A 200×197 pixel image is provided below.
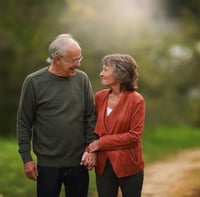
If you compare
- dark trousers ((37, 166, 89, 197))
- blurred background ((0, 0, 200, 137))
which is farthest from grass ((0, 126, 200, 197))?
dark trousers ((37, 166, 89, 197))

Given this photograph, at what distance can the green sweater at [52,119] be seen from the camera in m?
4.45

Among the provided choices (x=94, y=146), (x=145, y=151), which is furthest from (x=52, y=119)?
(x=145, y=151)

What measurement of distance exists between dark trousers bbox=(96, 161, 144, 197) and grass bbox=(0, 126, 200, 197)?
269cm

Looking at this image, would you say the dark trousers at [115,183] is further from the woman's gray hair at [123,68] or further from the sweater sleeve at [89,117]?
the woman's gray hair at [123,68]

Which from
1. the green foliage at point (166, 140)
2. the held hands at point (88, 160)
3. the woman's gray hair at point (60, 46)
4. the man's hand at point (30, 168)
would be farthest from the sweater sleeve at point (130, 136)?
the green foliage at point (166, 140)

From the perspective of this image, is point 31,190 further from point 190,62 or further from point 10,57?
point 190,62

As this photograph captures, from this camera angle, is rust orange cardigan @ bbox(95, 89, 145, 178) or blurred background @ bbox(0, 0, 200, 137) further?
blurred background @ bbox(0, 0, 200, 137)

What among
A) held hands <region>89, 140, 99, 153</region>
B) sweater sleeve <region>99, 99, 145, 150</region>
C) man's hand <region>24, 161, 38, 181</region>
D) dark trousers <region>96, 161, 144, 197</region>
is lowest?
dark trousers <region>96, 161, 144, 197</region>

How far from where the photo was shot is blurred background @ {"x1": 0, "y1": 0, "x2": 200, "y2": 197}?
15.1 m

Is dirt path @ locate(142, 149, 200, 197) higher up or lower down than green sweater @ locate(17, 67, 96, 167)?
lower down

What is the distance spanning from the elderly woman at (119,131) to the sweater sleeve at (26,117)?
44 cm

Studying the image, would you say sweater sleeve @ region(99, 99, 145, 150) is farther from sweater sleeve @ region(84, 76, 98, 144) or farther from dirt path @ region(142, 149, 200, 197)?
dirt path @ region(142, 149, 200, 197)

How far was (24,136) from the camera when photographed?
14.6ft

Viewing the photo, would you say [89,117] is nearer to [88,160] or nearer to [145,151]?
[88,160]
